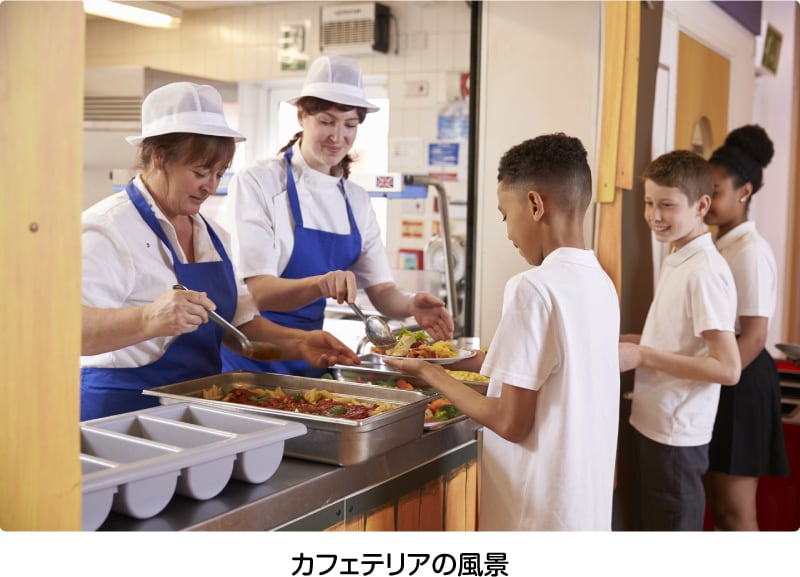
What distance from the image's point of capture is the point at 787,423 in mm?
3658

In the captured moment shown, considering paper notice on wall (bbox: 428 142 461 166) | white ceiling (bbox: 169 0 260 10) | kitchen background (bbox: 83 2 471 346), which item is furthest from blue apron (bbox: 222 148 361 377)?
white ceiling (bbox: 169 0 260 10)

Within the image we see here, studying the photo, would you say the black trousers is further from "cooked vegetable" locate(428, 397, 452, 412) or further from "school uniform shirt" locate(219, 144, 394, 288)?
"school uniform shirt" locate(219, 144, 394, 288)

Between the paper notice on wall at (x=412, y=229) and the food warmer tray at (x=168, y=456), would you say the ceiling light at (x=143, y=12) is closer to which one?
the food warmer tray at (x=168, y=456)

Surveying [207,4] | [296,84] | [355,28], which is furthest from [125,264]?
[207,4]

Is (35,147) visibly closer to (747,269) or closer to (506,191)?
(506,191)

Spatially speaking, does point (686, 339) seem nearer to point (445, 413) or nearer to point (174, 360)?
point (445, 413)

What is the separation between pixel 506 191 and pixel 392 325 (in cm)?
171

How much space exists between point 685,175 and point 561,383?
4.54 feet

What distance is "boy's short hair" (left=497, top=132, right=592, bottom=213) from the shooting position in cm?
178

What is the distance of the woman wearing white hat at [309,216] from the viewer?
102 inches

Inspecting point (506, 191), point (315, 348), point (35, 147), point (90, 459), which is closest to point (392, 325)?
point (315, 348)

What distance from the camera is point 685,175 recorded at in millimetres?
2816

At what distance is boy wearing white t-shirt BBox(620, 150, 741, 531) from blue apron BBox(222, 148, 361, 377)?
1052 mm

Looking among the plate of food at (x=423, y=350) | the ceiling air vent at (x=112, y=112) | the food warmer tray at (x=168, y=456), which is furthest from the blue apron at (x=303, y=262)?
the ceiling air vent at (x=112, y=112)
